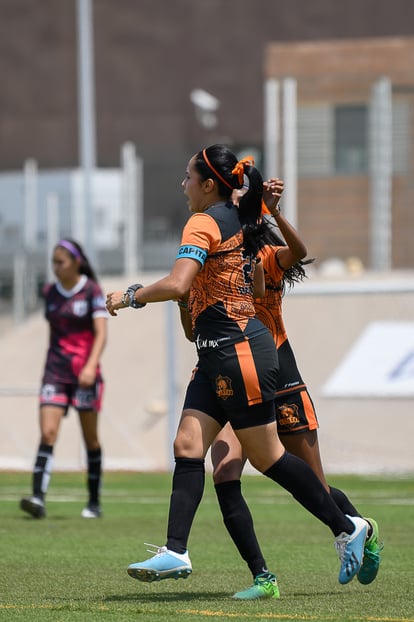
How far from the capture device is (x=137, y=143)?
41.7 meters

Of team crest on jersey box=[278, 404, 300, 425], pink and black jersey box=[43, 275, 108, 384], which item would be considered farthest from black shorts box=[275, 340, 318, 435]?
pink and black jersey box=[43, 275, 108, 384]

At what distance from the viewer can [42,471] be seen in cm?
1088

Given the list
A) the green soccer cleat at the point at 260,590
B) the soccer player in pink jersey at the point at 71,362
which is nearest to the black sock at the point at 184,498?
the green soccer cleat at the point at 260,590

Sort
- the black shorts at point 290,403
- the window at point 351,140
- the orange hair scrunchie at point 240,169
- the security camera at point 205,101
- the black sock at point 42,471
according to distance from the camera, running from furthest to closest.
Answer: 1. the security camera at point 205,101
2. the window at point 351,140
3. the black sock at point 42,471
4. the black shorts at point 290,403
5. the orange hair scrunchie at point 240,169

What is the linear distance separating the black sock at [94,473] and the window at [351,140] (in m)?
15.4

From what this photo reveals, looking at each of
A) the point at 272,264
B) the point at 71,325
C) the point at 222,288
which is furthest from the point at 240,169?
the point at 71,325

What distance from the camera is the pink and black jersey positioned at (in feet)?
36.0

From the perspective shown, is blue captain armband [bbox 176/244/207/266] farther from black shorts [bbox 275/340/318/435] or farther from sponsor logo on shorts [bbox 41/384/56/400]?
sponsor logo on shorts [bbox 41/384/56/400]

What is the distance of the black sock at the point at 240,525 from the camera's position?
258 inches

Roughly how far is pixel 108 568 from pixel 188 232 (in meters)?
2.51

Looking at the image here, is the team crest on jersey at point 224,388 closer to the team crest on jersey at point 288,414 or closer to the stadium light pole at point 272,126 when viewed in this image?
the team crest on jersey at point 288,414

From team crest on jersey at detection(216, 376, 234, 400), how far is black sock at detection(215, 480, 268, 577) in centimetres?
51

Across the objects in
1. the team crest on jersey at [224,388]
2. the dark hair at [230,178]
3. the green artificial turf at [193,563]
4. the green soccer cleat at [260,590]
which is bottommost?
the green artificial turf at [193,563]

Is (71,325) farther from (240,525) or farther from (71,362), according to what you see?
(240,525)
